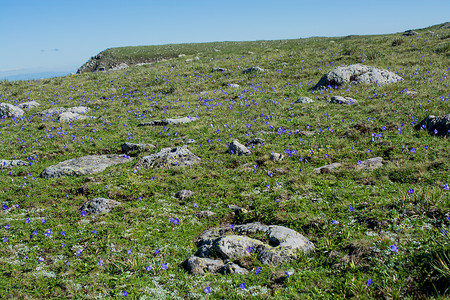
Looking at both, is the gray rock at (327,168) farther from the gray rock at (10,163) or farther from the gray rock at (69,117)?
the gray rock at (69,117)

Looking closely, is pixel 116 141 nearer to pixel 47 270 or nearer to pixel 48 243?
pixel 48 243

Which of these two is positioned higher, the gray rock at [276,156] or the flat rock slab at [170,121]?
the flat rock slab at [170,121]

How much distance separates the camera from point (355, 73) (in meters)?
20.2

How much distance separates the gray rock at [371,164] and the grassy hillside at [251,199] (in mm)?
289

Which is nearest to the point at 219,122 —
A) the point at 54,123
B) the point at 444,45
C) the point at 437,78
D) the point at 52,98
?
the point at 54,123

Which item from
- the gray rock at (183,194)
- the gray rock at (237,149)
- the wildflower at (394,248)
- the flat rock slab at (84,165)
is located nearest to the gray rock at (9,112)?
the flat rock slab at (84,165)

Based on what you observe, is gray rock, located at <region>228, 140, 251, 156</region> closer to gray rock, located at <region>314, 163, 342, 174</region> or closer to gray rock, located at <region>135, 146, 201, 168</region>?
gray rock, located at <region>135, 146, 201, 168</region>

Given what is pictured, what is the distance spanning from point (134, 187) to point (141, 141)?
495 cm

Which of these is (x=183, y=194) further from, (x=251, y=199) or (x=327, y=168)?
(x=327, y=168)

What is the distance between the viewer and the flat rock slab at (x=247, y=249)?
238 inches

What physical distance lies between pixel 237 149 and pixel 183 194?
3.47 meters

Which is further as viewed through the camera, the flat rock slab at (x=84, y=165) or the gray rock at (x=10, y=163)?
the gray rock at (x=10, y=163)

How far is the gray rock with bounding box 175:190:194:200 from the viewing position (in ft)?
30.3

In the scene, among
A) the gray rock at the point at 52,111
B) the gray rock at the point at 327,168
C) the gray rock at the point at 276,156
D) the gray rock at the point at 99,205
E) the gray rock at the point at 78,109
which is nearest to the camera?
the gray rock at the point at 99,205
